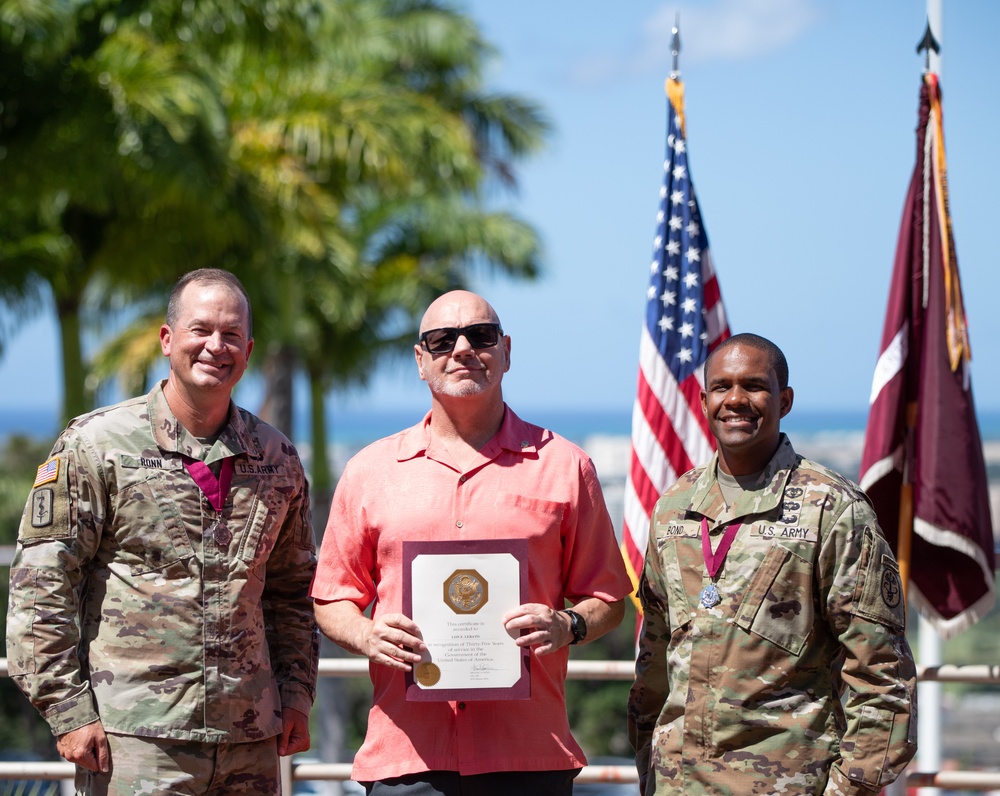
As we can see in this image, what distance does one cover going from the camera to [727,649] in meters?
3.31

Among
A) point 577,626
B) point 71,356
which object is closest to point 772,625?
point 577,626

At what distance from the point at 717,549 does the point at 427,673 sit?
874 millimetres

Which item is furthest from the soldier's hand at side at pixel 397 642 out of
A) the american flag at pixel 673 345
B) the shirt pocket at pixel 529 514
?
the american flag at pixel 673 345

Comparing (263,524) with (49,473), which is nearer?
(49,473)

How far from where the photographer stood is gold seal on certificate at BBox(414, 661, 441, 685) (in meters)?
3.48

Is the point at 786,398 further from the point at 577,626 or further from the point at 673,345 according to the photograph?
the point at 673,345

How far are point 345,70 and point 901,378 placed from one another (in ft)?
72.5

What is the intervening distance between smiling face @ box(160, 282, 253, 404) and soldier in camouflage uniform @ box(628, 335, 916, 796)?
142 centimetres

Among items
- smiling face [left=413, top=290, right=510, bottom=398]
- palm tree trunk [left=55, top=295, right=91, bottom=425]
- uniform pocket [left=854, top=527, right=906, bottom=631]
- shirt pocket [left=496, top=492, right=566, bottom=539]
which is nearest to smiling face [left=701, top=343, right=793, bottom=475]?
uniform pocket [left=854, top=527, right=906, bottom=631]

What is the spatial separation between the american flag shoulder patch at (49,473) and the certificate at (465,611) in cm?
108

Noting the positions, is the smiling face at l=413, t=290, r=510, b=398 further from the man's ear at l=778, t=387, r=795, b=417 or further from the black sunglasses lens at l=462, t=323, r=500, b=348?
the man's ear at l=778, t=387, r=795, b=417

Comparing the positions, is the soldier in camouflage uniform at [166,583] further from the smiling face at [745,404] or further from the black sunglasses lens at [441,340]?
the smiling face at [745,404]

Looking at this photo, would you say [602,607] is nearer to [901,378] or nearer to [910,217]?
[901,378]

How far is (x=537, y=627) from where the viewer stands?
347 cm
